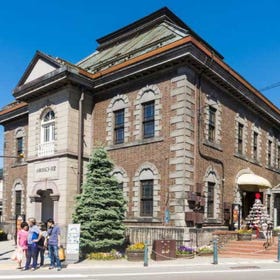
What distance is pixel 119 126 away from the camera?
23.1 meters

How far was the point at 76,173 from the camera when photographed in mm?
22719

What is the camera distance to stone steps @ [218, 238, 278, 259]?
61.9 feet

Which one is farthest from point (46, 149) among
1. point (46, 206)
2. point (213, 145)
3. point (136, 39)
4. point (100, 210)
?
Result: point (213, 145)

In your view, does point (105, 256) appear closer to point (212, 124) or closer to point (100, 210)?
point (100, 210)

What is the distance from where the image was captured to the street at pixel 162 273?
42.6 feet

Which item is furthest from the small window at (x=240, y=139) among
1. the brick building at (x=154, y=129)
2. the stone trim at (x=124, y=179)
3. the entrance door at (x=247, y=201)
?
the stone trim at (x=124, y=179)

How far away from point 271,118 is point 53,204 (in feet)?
51.7

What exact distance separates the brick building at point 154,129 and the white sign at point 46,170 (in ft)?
0.19

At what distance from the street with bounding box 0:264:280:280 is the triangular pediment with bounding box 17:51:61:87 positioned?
1254 centimetres

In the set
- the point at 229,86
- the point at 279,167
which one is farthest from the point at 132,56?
the point at 279,167

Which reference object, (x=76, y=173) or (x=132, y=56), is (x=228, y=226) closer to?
(x=76, y=173)

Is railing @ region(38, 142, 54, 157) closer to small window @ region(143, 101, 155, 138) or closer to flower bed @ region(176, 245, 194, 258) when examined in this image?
small window @ region(143, 101, 155, 138)

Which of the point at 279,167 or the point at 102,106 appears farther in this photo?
the point at 279,167

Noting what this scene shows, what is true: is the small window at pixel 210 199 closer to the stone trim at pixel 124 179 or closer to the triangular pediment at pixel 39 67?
the stone trim at pixel 124 179
